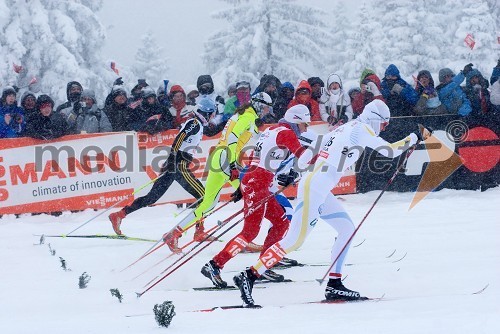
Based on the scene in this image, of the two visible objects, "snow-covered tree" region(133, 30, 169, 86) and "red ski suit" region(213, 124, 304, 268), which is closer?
"red ski suit" region(213, 124, 304, 268)

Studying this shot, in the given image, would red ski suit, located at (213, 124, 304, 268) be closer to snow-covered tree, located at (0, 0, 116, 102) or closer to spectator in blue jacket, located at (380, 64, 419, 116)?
spectator in blue jacket, located at (380, 64, 419, 116)

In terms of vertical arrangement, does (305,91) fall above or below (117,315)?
above

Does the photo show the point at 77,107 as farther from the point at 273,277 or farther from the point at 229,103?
the point at 273,277

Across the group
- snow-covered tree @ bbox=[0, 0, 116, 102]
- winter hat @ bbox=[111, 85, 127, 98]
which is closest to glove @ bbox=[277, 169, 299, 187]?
winter hat @ bbox=[111, 85, 127, 98]

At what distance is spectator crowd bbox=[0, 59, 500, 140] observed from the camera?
12312 mm

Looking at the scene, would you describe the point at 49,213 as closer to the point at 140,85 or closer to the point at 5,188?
the point at 5,188

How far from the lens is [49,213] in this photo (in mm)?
12305

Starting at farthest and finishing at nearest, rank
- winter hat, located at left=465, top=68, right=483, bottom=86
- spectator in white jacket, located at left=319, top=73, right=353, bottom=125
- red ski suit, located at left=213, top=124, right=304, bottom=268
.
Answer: winter hat, located at left=465, top=68, right=483, bottom=86 < spectator in white jacket, located at left=319, top=73, right=353, bottom=125 < red ski suit, located at left=213, top=124, right=304, bottom=268

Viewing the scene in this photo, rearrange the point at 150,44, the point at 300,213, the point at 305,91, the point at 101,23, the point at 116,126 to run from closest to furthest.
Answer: the point at 300,213, the point at 305,91, the point at 116,126, the point at 101,23, the point at 150,44

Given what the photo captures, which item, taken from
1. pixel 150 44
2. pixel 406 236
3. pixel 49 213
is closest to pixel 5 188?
pixel 49 213

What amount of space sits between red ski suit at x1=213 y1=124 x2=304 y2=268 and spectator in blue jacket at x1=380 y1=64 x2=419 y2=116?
246 inches

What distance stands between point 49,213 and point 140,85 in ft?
9.83

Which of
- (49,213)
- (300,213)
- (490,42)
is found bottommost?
(49,213)

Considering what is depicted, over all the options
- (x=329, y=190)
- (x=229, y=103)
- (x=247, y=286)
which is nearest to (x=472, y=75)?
(x=229, y=103)
